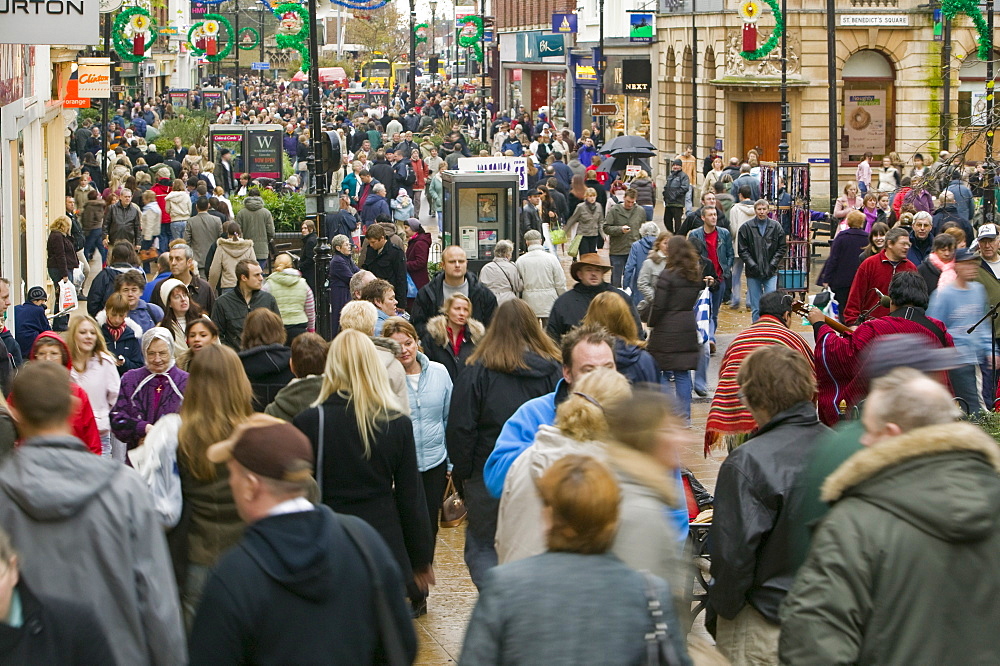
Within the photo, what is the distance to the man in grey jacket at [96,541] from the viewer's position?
4504mm

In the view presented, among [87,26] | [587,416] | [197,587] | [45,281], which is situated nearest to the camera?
[587,416]

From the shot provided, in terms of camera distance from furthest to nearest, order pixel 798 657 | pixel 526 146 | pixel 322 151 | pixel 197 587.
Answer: pixel 526 146 < pixel 322 151 < pixel 197 587 < pixel 798 657

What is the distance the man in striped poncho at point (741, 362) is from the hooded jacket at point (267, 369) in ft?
7.55

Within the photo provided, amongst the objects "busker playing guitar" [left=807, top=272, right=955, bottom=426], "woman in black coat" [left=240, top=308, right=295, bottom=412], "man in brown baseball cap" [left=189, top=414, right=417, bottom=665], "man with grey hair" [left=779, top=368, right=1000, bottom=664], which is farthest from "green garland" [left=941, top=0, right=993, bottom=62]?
"man in brown baseball cap" [left=189, top=414, right=417, bottom=665]

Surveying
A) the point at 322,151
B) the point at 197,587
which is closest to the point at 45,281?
the point at 322,151

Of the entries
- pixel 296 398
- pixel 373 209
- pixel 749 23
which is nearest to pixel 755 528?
pixel 296 398

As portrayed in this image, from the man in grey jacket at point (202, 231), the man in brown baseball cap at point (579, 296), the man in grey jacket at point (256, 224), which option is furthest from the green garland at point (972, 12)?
the man in brown baseball cap at point (579, 296)

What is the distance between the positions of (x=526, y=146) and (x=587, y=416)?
34321 millimetres

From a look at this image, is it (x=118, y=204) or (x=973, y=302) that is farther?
(x=118, y=204)

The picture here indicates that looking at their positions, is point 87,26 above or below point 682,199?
above

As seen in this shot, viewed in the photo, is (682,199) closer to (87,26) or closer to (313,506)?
(87,26)

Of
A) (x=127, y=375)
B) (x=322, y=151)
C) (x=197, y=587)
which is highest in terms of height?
(x=322, y=151)

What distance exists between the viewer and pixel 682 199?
81.1 ft

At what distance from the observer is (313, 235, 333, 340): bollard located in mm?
16766
